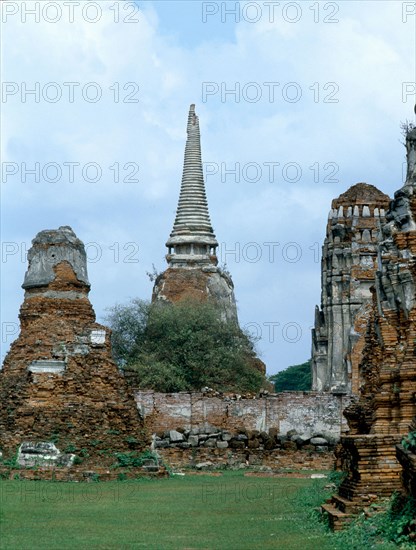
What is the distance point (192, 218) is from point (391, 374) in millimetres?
35843

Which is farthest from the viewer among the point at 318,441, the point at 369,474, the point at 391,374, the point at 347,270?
the point at 347,270

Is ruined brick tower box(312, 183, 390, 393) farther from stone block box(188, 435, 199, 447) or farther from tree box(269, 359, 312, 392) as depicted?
tree box(269, 359, 312, 392)

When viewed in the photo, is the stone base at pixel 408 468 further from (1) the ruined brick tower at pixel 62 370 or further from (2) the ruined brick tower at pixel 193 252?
(2) the ruined brick tower at pixel 193 252

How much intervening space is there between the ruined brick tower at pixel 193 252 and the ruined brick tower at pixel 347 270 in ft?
25.7

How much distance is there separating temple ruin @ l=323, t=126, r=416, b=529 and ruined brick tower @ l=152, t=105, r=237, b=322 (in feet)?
99.0

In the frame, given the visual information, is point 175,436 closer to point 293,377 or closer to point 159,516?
point 159,516

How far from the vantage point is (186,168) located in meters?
53.4

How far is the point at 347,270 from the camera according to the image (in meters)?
40.1

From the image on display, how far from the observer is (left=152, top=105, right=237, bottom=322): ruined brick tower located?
4850 cm

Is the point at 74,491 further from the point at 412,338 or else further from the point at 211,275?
the point at 211,275

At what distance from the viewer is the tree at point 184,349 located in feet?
133

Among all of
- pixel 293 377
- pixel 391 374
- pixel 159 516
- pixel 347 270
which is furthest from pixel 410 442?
pixel 293 377

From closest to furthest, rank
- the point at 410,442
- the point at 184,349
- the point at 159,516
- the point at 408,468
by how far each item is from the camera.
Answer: the point at 408,468
the point at 410,442
the point at 159,516
the point at 184,349

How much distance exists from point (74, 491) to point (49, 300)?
662cm
